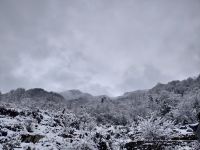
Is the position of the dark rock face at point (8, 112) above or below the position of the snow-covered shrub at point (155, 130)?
above

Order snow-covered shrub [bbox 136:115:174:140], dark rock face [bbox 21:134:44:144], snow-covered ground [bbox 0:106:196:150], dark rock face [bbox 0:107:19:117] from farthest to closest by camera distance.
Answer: dark rock face [bbox 0:107:19:117]
dark rock face [bbox 21:134:44:144]
snow-covered shrub [bbox 136:115:174:140]
snow-covered ground [bbox 0:106:196:150]

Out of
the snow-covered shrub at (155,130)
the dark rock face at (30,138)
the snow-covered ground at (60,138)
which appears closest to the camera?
the snow-covered ground at (60,138)

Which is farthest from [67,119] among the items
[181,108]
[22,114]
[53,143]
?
[181,108]

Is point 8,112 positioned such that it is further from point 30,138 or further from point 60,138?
point 60,138

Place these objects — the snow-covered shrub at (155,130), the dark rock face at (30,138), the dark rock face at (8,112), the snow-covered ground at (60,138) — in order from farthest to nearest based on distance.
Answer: the dark rock face at (8,112), the dark rock face at (30,138), the snow-covered shrub at (155,130), the snow-covered ground at (60,138)

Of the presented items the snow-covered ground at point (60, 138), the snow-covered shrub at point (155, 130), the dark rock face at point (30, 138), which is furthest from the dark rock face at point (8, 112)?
the snow-covered shrub at point (155, 130)

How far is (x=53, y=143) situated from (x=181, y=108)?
36561 mm

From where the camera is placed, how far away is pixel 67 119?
3812 cm

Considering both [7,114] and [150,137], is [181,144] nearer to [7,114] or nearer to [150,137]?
[150,137]

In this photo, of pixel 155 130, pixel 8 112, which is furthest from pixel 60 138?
pixel 8 112

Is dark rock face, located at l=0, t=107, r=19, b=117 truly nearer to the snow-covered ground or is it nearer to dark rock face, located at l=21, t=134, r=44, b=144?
the snow-covered ground

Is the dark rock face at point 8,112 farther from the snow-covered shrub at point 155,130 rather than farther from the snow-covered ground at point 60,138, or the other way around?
the snow-covered shrub at point 155,130

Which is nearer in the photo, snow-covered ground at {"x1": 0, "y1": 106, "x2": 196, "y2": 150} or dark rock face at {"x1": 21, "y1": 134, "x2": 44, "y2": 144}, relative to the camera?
snow-covered ground at {"x1": 0, "y1": 106, "x2": 196, "y2": 150}

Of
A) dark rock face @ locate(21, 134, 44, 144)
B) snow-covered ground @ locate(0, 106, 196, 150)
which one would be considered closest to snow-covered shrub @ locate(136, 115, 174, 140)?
snow-covered ground @ locate(0, 106, 196, 150)
